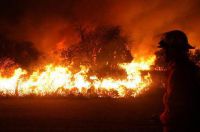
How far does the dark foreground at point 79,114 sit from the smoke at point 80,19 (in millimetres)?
4059

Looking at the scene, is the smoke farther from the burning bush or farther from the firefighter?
the firefighter

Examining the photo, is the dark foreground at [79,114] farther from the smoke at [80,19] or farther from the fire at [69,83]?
the smoke at [80,19]

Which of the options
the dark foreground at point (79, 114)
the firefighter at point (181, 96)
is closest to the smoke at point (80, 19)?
the dark foreground at point (79, 114)

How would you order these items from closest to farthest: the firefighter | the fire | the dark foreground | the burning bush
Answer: the firefighter < the dark foreground < the fire < the burning bush

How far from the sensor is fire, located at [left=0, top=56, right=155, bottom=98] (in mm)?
16719

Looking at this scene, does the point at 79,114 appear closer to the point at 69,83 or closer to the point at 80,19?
the point at 69,83

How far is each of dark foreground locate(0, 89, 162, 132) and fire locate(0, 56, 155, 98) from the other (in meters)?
0.96

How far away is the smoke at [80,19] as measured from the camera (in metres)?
19.0

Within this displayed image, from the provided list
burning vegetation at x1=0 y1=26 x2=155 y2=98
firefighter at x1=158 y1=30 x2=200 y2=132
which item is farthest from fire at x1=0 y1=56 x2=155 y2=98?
firefighter at x1=158 y1=30 x2=200 y2=132

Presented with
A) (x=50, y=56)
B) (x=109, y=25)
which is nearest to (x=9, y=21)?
(x=50, y=56)

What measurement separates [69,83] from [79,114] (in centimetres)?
493

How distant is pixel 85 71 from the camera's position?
18.0 m

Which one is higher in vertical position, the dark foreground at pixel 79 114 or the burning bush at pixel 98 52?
the burning bush at pixel 98 52

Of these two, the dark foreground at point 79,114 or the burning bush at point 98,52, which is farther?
the burning bush at point 98,52
